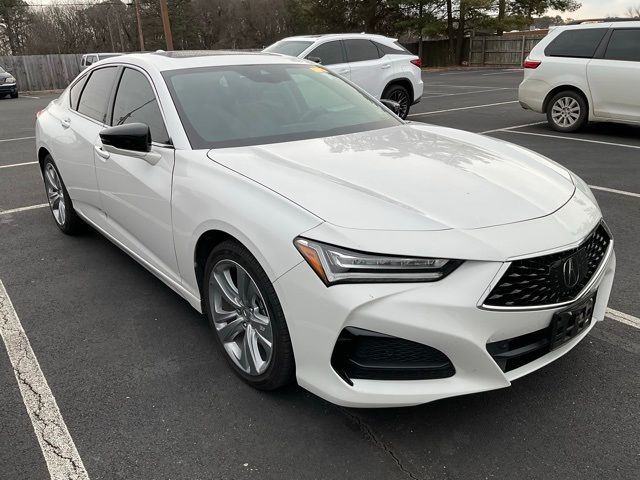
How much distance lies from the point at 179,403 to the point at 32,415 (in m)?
0.69

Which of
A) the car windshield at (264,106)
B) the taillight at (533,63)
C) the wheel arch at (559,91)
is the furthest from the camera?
the taillight at (533,63)

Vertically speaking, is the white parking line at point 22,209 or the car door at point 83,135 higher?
the car door at point 83,135

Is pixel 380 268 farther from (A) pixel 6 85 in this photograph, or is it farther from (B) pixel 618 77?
(A) pixel 6 85

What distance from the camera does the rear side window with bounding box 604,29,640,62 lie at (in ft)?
27.2

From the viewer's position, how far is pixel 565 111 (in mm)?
9336

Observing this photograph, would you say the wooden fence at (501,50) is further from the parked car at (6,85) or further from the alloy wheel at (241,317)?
the alloy wheel at (241,317)

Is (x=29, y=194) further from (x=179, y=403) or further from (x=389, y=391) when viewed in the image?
(x=389, y=391)

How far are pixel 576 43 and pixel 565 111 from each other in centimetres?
110

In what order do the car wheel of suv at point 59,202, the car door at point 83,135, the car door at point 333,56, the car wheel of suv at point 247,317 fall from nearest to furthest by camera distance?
the car wheel of suv at point 247,317, the car door at point 83,135, the car wheel of suv at point 59,202, the car door at point 333,56

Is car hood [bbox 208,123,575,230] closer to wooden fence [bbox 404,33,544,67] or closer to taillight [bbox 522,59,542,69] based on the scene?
taillight [bbox 522,59,542,69]

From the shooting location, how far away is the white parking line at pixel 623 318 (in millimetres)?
3221

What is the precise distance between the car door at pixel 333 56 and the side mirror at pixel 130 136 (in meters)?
7.61

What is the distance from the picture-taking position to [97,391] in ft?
9.05

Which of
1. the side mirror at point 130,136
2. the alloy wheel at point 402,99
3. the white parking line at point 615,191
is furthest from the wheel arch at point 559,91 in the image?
the side mirror at point 130,136
